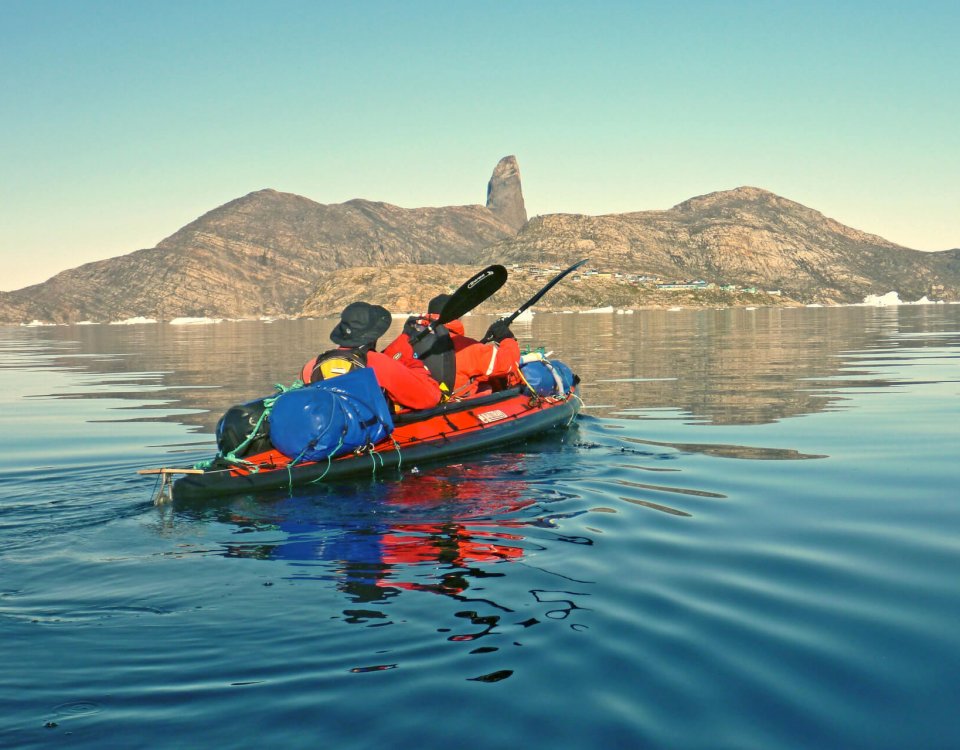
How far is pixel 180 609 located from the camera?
21.9ft

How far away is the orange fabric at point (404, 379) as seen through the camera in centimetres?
1242

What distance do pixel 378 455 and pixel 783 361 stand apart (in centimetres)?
2315

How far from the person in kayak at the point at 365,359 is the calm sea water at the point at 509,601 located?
1284mm

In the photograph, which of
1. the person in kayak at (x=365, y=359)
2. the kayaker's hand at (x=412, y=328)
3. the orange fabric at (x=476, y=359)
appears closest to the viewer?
the person in kayak at (x=365, y=359)

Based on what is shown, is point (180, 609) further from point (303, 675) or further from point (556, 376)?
point (556, 376)

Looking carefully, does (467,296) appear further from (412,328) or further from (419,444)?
(419,444)

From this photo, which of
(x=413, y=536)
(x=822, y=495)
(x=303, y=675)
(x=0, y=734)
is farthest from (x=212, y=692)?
(x=822, y=495)

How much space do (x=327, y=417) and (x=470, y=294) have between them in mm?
5022

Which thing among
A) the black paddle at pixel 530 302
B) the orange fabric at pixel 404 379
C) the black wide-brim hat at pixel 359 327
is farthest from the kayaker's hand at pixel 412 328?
the black paddle at pixel 530 302

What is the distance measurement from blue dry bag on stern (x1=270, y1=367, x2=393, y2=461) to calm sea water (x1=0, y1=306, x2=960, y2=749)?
1.90 ft

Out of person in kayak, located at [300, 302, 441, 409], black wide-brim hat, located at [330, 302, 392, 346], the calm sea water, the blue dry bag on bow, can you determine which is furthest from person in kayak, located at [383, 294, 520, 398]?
the calm sea water

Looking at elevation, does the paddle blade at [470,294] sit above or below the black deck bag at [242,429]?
above

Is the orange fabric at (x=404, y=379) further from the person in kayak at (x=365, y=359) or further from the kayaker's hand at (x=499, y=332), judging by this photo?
the kayaker's hand at (x=499, y=332)

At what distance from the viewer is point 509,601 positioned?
→ 21.8ft
